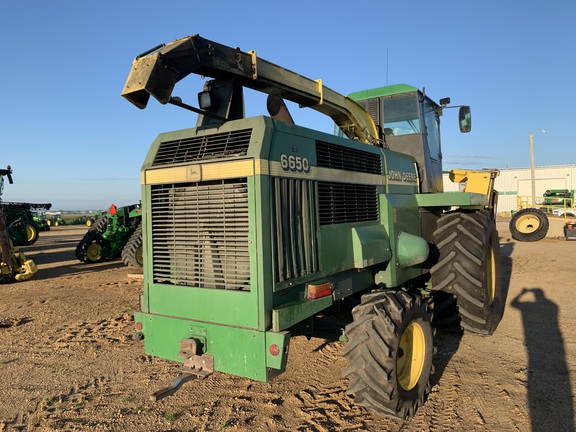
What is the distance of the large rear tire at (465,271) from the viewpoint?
4488 millimetres

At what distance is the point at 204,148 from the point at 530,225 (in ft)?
52.6

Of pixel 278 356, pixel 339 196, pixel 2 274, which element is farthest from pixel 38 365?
pixel 2 274

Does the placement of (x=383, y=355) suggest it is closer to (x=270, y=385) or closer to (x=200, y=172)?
(x=270, y=385)

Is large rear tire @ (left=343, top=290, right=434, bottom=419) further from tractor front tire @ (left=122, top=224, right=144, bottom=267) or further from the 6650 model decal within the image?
tractor front tire @ (left=122, top=224, right=144, bottom=267)

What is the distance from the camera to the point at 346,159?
3680 millimetres

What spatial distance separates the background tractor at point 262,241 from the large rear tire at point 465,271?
2.09 feet

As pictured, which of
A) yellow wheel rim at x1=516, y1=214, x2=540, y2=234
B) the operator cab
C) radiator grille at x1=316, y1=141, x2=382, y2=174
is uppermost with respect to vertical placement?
the operator cab

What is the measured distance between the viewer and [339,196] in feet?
11.6

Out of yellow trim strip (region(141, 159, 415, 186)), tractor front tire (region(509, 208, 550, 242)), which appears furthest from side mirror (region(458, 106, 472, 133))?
tractor front tire (region(509, 208, 550, 242))

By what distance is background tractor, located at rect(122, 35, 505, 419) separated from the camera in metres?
2.84

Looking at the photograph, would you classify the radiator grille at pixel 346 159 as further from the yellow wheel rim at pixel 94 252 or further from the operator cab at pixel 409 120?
the yellow wheel rim at pixel 94 252

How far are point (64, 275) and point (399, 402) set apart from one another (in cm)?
959

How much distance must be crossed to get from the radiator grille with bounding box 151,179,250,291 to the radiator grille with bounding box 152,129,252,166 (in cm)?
20

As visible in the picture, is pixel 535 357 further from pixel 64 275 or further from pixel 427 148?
pixel 64 275
